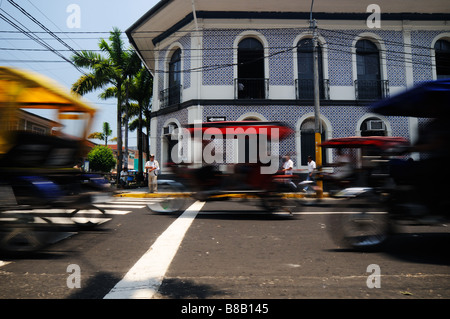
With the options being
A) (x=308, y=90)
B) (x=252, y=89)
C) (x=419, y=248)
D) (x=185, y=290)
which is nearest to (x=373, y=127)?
(x=308, y=90)

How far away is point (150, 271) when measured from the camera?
9.95 ft

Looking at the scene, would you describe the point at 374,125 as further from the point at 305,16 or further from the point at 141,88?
the point at 141,88

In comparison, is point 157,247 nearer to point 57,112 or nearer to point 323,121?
point 57,112

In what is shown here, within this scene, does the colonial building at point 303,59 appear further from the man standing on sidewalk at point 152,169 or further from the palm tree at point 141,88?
the palm tree at point 141,88

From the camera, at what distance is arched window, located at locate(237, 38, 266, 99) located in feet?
51.8

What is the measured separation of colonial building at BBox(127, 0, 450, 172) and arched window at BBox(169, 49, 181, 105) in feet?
2.08

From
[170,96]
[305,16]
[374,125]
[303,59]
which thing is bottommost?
[374,125]

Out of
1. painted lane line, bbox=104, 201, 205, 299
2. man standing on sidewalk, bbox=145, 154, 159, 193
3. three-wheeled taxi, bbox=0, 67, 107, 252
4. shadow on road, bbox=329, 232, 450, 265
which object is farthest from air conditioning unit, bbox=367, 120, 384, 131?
three-wheeled taxi, bbox=0, 67, 107, 252

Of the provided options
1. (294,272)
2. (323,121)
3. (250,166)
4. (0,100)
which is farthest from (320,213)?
(323,121)

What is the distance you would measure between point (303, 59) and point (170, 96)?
26.2 ft

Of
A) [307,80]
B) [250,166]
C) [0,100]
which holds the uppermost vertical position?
[307,80]

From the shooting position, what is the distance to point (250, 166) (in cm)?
457

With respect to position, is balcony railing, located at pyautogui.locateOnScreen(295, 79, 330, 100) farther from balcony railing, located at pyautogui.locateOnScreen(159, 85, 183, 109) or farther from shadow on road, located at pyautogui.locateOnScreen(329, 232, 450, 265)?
shadow on road, located at pyautogui.locateOnScreen(329, 232, 450, 265)
